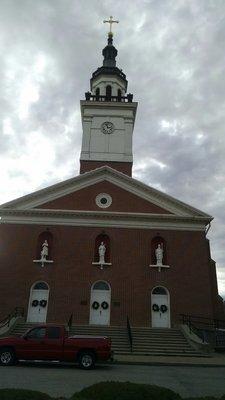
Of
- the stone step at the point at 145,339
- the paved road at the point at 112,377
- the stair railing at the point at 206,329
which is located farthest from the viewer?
the stair railing at the point at 206,329

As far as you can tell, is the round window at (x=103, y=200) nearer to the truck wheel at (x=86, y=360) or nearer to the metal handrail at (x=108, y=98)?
the metal handrail at (x=108, y=98)

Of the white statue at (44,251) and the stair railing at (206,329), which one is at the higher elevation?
the white statue at (44,251)

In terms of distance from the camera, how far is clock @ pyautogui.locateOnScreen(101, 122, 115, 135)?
3453 centimetres

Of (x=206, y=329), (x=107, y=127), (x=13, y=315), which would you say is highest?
(x=107, y=127)

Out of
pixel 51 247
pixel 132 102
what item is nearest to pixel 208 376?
pixel 51 247

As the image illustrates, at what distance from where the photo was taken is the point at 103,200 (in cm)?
2842

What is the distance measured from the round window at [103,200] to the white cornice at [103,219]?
83cm

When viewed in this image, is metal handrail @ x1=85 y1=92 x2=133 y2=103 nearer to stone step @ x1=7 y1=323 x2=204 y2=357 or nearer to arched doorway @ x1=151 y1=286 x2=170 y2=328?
arched doorway @ x1=151 y1=286 x2=170 y2=328

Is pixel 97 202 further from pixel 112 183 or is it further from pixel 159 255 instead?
pixel 159 255

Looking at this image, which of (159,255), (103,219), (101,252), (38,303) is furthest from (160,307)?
(38,303)

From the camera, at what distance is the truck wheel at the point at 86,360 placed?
1417cm

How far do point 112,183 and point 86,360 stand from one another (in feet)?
53.8

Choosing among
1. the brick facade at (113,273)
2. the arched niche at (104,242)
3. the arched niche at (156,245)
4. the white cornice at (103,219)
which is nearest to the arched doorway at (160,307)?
the brick facade at (113,273)

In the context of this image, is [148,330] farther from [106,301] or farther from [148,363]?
[148,363]
